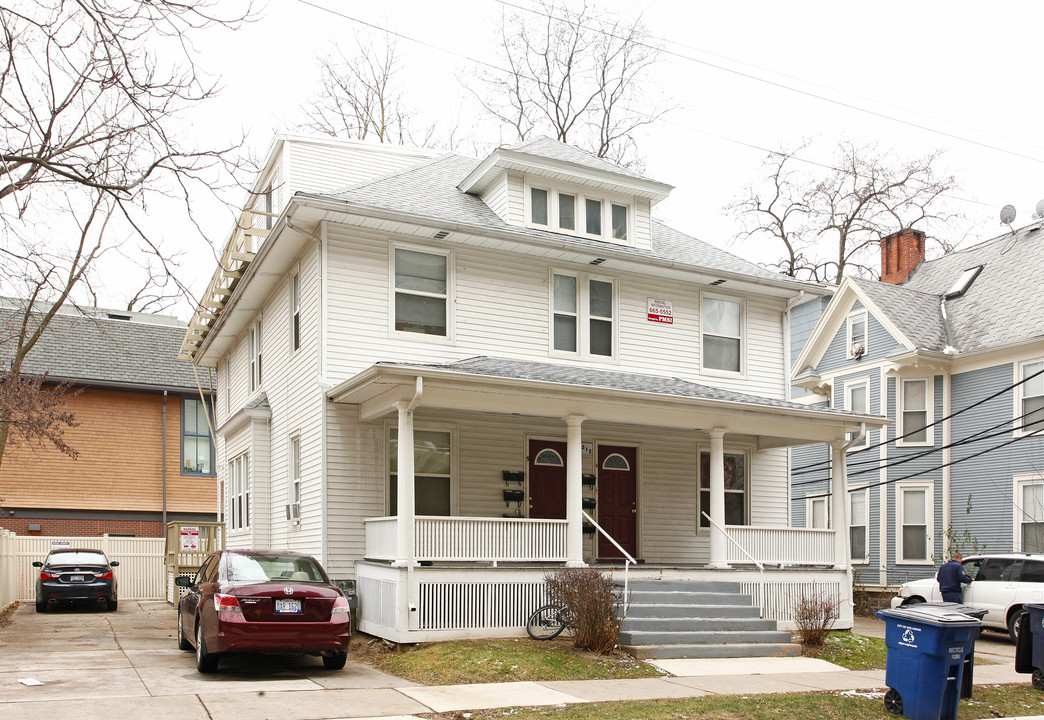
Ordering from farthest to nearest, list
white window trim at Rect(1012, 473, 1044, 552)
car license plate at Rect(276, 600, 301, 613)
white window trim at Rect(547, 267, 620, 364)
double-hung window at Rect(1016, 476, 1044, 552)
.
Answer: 1. white window trim at Rect(1012, 473, 1044, 552)
2. double-hung window at Rect(1016, 476, 1044, 552)
3. white window trim at Rect(547, 267, 620, 364)
4. car license plate at Rect(276, 600, 301, 613)

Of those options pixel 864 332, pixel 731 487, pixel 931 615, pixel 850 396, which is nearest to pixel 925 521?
pixel 850 396

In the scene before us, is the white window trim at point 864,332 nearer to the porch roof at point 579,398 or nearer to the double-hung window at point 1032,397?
the double-hung window at point 1032,397

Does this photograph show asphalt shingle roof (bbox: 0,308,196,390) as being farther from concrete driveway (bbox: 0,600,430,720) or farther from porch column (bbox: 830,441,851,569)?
porch column (bbox: 830,441,851,569)

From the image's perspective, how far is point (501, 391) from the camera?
Answer: 14336mm

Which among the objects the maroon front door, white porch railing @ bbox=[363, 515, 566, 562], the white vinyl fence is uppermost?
the maroon front door

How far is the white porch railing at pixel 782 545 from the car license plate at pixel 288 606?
7603 millimetres

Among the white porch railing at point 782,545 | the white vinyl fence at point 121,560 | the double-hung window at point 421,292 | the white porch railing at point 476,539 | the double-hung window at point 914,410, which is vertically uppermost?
the double-hung window at point 421,292

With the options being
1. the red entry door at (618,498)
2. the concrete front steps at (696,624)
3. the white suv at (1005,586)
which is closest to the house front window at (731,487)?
the red entry door at (618,498)

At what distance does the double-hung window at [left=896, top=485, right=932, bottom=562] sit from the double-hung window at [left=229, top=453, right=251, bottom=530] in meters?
15.8

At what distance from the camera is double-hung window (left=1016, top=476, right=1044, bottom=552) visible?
21.8m

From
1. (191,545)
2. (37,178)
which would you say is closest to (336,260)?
(37,178)

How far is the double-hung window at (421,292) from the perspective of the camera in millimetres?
16531

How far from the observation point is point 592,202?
19094mm

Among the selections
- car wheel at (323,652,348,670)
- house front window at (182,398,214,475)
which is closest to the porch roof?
car wheel at (323,652,348,670)
